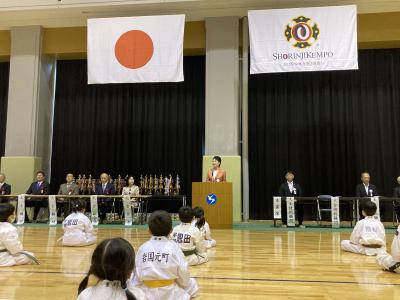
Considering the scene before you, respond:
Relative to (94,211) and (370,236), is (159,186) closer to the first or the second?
(94,211)

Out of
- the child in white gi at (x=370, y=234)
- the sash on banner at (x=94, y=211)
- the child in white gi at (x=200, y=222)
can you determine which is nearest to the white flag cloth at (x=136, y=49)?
the sash on banner at (x=94, y=211)

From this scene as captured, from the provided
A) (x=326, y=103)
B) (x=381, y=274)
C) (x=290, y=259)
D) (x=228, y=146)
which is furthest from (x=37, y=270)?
(x=326, y=103)

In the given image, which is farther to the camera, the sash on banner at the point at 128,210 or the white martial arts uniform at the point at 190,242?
the sash on banner at the point at 128,210

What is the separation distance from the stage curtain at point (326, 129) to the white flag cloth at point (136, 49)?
3.76 meters

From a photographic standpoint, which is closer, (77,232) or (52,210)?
(77,232)

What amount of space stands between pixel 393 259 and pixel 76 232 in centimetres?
489

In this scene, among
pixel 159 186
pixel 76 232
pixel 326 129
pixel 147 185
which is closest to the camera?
pixel 76 232

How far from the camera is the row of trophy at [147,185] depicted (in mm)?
12672

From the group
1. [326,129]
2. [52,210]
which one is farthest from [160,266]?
[326,129]

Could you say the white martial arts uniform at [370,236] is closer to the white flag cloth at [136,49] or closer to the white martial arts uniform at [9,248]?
the white martial arts uniform at [9,248]

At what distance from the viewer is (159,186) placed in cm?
1301

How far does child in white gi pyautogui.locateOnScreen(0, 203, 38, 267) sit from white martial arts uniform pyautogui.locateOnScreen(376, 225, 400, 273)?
172 inches

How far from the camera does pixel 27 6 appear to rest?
1162cm

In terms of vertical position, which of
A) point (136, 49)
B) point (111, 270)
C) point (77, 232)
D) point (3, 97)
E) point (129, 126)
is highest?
point (136, 49)
